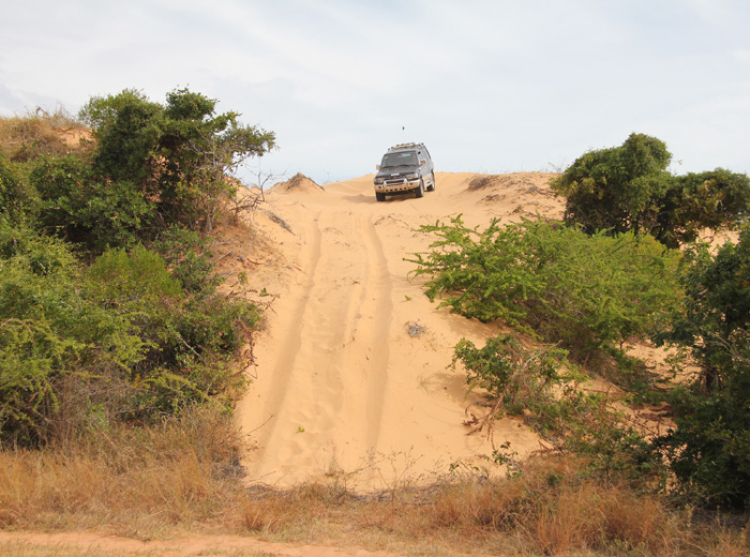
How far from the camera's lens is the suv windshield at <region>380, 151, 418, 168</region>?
19.2 meters

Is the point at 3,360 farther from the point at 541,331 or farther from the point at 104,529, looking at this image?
the point at 541,331

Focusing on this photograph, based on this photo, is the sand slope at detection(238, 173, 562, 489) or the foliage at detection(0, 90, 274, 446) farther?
the sand slope at detection(238, 173, 562, 489)

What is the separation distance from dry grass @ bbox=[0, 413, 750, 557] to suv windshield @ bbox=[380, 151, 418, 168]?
15.4 meters

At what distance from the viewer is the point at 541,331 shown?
8258 millimetres

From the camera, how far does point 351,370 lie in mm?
7262

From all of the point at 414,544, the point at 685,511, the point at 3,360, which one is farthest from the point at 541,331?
the point at 3,360

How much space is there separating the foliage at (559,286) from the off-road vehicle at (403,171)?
9.89 metres

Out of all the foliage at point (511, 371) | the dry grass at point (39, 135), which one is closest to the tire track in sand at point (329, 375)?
the foliage at point (511, 371)

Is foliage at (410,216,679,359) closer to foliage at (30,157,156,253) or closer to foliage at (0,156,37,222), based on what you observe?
foliage at (30,157,156,253)

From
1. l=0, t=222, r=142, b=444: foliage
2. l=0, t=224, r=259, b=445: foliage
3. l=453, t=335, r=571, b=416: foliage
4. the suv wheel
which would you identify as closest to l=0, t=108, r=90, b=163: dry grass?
l=0, t=224, r=259, b=445: foliage

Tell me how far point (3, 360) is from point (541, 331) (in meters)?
7.08

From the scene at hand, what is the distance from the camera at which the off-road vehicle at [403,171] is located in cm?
1867

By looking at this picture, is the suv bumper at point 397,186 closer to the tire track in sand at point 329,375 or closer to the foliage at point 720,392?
the tire track in sand at point 329,375

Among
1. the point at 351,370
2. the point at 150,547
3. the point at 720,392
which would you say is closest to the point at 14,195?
the point at 351,370
